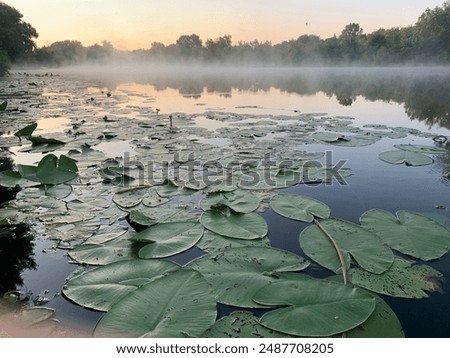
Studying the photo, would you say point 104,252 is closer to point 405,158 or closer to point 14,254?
point 14,254

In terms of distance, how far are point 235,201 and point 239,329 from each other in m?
1.16

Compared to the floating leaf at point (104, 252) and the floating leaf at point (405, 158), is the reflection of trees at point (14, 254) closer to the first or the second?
the floating leaf at point (104, 252)

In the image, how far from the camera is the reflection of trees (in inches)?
61.9

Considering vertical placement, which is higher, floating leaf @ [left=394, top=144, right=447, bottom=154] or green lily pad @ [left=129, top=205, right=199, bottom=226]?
floating leaf @ [left=394, top=144, right=447, bottom=154]

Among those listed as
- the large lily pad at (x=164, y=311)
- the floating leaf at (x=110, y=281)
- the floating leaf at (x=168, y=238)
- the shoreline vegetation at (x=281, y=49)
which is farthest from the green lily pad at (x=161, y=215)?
the shoreline vegetation at (x=281, y=49)

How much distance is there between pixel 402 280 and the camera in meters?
1.49

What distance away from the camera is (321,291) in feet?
4.25

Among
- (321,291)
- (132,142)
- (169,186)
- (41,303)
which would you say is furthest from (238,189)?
(132,142)

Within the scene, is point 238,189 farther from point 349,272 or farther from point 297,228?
point 349,272

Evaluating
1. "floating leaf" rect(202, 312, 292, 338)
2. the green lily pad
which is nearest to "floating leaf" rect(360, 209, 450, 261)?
"floating leaf" rect(202, 312, 292, 338)

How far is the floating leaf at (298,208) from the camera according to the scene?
82.4 inches

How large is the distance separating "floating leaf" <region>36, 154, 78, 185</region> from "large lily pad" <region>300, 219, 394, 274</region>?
6.31 ft

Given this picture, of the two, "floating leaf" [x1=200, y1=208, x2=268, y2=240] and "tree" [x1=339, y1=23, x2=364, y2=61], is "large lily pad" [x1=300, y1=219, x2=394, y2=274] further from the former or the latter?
"tree" [x1=339, y1=23, x2=364, y2=61]

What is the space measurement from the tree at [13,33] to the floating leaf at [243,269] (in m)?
29.6
